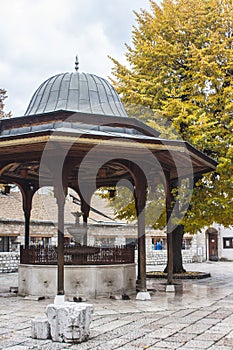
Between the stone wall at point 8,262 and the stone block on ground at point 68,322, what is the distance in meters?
12.3

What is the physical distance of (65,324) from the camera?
557 centimetres

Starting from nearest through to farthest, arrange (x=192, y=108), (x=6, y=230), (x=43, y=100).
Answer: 1. (x=43, y=100)
2. (x=192, y=108)
3. (x=6, y=230)

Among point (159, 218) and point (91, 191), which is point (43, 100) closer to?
point (91, 191)

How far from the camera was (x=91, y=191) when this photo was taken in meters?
13.9

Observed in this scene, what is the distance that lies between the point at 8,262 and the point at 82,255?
8.77 meters

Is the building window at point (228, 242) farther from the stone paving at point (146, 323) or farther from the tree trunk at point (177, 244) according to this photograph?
the stone paving at point (146, 323)

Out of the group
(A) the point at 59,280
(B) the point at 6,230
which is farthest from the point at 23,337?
(B) the point at 6,230

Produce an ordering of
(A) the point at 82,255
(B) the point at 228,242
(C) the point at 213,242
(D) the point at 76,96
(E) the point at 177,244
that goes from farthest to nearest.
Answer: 1. (B) the point at 228,242
2. (C) the point at 213,242
3. (E) the point at 177,244
4. (D) the point at 76,96
5. (A) the point at 82,255

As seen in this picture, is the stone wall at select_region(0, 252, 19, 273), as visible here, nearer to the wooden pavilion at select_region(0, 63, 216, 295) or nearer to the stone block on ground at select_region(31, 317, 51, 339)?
the wooden pavilion at select_region(0, 63, 216, 295)

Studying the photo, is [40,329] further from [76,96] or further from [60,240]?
[76,96]

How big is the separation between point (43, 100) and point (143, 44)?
4.91 metres

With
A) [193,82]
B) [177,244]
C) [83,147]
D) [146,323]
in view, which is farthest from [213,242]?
[146,323]

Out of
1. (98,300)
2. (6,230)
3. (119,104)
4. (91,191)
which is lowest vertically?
(98,300)

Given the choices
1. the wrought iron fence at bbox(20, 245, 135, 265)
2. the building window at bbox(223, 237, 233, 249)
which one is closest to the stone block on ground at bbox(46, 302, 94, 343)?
the wrought iron fence at bbox(20, 245, 135, 265)
